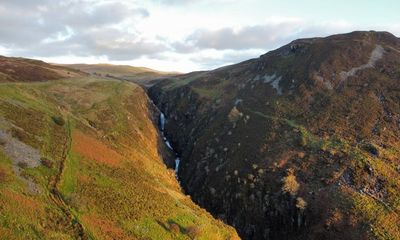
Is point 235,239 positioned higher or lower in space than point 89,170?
lower

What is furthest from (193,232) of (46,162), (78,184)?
(46,162)

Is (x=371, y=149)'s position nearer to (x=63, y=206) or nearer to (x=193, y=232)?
(x=193, y=232)

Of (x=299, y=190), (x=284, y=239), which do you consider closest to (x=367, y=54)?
(x=299, y=190)

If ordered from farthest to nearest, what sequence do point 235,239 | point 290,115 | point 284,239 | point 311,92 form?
point 311,92, point 290,115, point 284,239, point 235,239

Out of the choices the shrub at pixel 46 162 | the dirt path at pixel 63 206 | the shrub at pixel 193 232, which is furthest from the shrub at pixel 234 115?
the shrub at pixel 46 162

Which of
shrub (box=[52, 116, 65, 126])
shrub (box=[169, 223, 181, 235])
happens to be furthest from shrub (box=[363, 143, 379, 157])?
shrub (box=[52, 116, 65, 126])

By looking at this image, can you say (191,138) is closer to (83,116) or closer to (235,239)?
(83,116)

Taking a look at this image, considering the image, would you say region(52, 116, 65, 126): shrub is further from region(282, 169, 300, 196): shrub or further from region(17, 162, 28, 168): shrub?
region(282, 169, 300, 196): shrub

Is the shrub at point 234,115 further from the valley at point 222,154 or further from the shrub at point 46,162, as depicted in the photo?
the shrub at point 46,162
